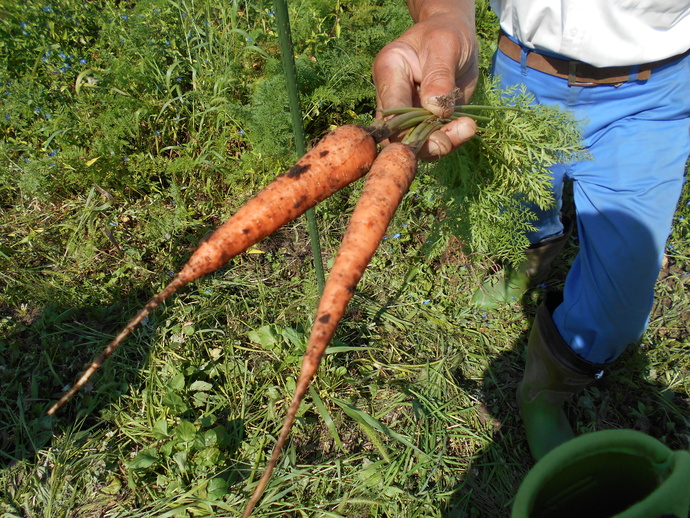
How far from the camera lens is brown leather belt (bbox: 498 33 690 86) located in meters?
1.63

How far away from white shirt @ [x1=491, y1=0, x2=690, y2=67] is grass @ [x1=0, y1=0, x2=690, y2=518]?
0.88 metres

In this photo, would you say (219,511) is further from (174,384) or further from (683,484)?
(683,484)

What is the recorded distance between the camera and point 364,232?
1381mm

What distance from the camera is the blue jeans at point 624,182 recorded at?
169 cm

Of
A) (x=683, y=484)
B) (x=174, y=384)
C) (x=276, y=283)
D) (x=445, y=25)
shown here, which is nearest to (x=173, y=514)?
(x=174, y=384)

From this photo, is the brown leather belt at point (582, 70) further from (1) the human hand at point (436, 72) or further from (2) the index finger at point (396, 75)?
(2) the index finger at point (396, 75)

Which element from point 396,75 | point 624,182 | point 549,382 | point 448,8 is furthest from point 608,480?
point 448,8

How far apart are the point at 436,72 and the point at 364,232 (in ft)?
2.11

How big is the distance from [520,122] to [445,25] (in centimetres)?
48

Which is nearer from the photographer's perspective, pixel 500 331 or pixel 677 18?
pixel 677 18

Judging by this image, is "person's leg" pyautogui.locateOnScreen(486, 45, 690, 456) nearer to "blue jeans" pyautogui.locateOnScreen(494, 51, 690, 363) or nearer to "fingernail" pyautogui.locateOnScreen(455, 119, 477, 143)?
"blue jeans" pyautogui.locateOnScreen(494, 51, 690, 363)

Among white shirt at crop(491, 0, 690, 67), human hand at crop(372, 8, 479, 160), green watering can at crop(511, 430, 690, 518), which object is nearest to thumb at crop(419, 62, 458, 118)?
human hand at crop(372, 8, 479, 160)

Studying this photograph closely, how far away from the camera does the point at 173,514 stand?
1771 mm

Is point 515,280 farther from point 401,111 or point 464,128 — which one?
point 401,111
